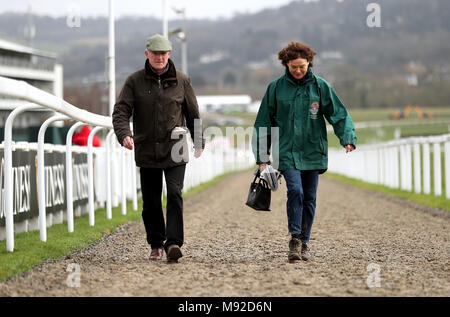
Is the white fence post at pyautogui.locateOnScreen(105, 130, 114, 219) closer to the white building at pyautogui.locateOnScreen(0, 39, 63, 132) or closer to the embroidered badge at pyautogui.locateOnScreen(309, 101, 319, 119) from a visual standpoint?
the embroidered badge at pyautogui.locateOnScreen(309, 101, 319, 119)

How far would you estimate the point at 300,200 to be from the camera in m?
8.52

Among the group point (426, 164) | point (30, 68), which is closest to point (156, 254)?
point (426, 164)

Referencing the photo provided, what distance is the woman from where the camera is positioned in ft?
27.9

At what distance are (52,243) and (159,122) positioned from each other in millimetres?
1952

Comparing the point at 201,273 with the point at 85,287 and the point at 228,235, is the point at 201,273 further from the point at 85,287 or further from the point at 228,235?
the point at 228,235

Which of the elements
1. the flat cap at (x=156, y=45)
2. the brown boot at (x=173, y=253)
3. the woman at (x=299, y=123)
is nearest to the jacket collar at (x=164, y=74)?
the flat cap at (x=156, y=45)

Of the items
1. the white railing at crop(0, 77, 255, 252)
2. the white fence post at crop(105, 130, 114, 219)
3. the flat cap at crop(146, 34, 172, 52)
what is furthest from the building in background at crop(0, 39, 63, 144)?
the flat cap at crop(146, 34, 172, 52)

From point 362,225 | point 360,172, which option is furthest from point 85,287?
point 360,172

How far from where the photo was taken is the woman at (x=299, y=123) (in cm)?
850

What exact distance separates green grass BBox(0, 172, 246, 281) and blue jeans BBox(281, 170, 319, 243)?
2.26m

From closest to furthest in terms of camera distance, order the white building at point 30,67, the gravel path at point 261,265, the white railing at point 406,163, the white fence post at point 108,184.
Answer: the gravel path at point 261,265, the white fence post at point 108,184, the white railing at point 406,163, the white building at point 30,67

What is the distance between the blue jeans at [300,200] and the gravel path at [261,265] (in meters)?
0.31

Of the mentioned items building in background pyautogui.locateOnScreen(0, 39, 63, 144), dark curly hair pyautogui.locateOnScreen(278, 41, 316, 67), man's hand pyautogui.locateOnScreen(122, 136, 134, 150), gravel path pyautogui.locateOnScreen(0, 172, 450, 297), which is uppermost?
building in background pyautogui.locateOnScreen(0, 39, 63, 144)

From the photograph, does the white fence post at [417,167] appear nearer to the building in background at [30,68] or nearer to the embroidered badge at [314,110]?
the embroidered badge at [314,110]
